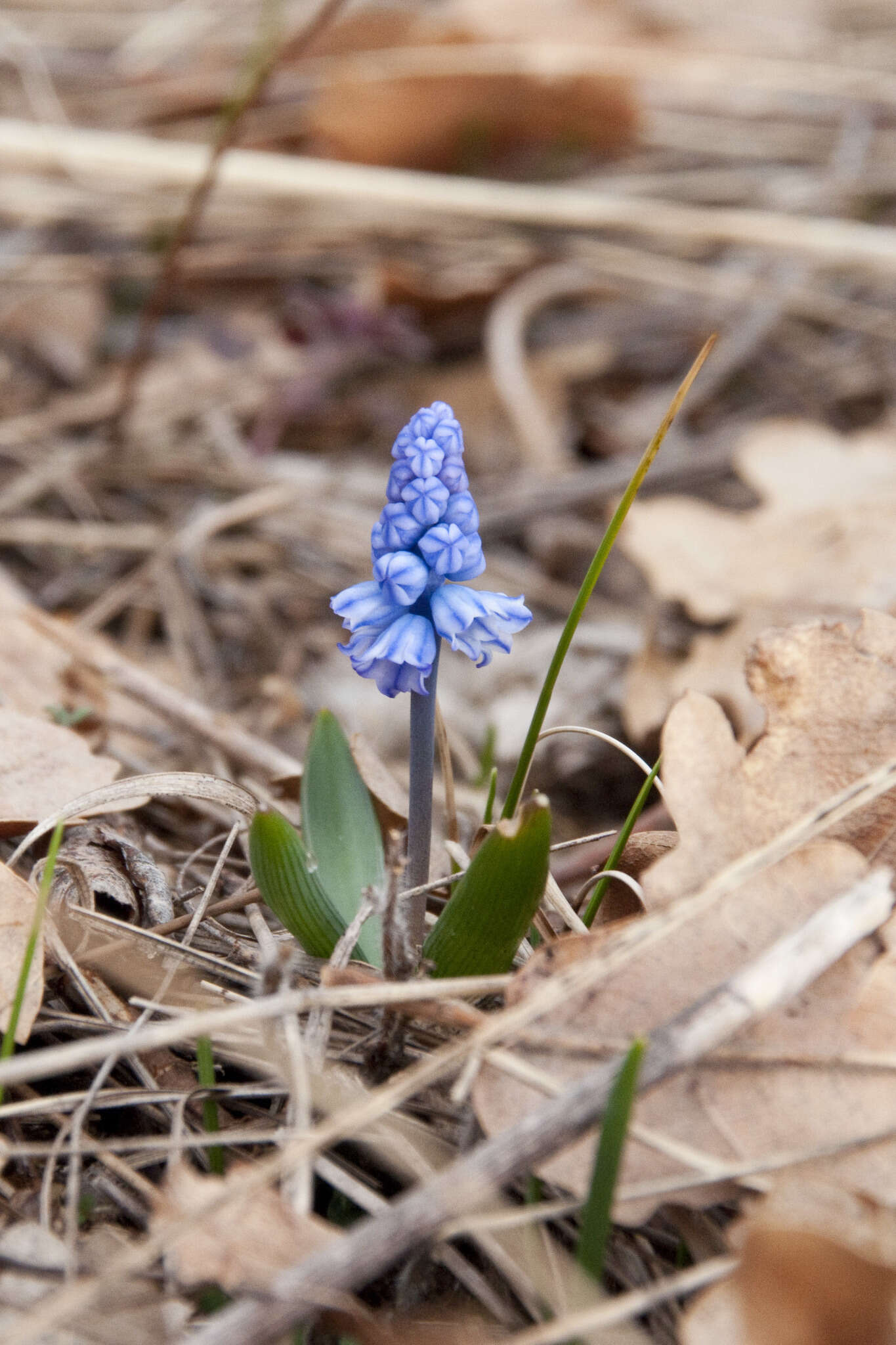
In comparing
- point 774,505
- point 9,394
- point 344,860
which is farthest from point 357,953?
point 9,394

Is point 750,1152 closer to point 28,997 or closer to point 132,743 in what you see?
point 28,997

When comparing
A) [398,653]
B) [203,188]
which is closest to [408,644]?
[398,653]

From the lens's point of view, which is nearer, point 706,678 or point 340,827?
point 340,827

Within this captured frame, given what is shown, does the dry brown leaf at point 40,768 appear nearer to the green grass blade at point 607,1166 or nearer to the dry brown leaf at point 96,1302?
the dry brown leaf at point 96,1302

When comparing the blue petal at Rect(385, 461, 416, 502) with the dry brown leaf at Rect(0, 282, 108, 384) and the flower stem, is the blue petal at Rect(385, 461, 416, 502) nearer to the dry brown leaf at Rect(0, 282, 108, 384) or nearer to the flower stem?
the flower stem

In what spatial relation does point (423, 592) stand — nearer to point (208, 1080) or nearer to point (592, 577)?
point (592, 577)

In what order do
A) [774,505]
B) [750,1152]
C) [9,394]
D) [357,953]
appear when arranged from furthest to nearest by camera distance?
[9,394]
[774,505]
[357,953]
[750,1152]
